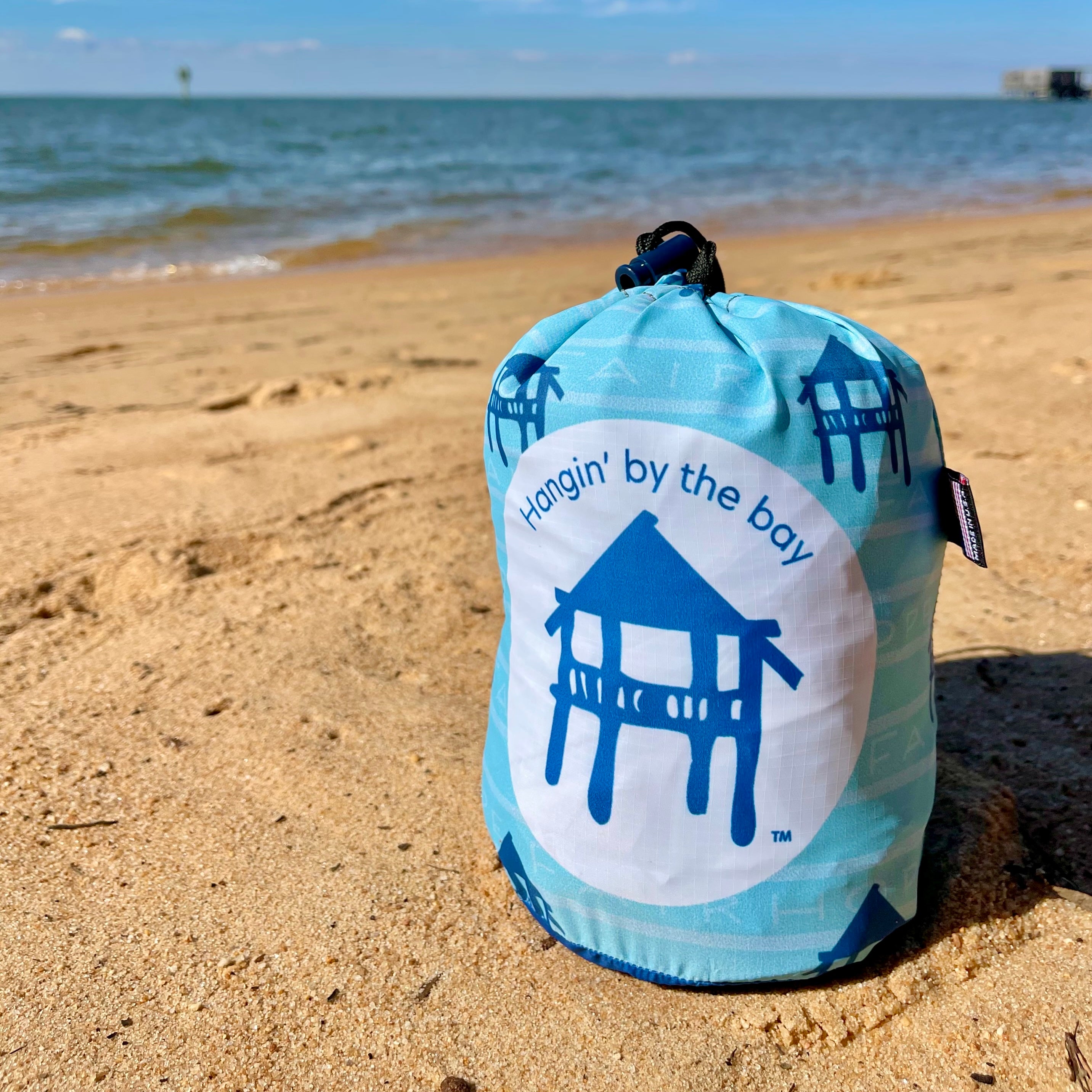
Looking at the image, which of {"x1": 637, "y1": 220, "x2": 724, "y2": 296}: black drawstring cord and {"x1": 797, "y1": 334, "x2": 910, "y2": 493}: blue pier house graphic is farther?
{"x1": 637, "y1": 220, "x2": 724, "y2": 296}: black drawstring cord

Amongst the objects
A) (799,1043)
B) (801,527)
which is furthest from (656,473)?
(799,1043)

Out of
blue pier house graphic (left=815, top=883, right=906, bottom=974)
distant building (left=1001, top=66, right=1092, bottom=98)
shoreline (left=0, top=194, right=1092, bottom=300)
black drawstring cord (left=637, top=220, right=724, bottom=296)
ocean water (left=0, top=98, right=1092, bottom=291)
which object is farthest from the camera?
distant building (left=1001, top=66, right=1092, bottom=98)

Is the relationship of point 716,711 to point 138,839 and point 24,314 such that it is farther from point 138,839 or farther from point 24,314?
point 24,314

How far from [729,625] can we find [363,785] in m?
0.83

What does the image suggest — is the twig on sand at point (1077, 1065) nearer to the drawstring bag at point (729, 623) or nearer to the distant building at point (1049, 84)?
the drawstring bag at point (729, 623)

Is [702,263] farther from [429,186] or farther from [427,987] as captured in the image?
[429,186]

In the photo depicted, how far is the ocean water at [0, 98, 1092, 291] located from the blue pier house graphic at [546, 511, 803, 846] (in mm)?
7488

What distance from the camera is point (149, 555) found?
2.52 metres

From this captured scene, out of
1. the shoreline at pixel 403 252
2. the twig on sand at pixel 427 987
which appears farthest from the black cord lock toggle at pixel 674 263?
the shoreline at pixel 403 252

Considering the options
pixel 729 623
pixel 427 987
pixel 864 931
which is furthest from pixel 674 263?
pixel 427 987

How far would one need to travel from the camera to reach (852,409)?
116 cm

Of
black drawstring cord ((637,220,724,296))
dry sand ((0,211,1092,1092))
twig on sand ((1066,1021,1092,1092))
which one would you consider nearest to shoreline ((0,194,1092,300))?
dry sand ((0,211,1092,1092))

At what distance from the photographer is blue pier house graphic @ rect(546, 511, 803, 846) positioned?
1.17 metres

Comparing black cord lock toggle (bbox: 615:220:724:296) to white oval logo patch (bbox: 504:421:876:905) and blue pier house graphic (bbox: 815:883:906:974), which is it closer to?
white oval logo patch (bbox: 504:421:876:905)
